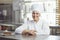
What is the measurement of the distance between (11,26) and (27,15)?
0.37 metres

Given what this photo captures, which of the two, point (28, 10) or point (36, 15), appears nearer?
point (36, 15)

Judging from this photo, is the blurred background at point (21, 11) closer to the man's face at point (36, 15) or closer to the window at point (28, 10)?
the window at point (28, 10)

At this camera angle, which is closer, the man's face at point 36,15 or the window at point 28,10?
the man's face at point 36,15

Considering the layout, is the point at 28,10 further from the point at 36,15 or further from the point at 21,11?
the point at 36,15

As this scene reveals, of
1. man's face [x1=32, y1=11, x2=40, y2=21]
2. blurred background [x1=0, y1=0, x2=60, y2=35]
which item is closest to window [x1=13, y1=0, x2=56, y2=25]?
blurred background [x1=0, y1=0, x2=60, y2=35]

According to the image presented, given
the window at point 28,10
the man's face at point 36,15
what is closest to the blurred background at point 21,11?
the window at point 28,10

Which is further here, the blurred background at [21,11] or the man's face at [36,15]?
the blurred background at [21,11]

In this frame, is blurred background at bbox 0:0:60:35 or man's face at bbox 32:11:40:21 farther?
blurred background at bbox 0:0:60:35

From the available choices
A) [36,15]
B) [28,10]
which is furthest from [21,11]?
[36,15]

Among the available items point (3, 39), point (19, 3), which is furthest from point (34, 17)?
point (19, 3)

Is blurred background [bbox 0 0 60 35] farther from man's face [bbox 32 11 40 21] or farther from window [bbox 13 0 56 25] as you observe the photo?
man's face [bbox 32 11 40 21]

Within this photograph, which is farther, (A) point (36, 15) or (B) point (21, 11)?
(B) point (21, 11)

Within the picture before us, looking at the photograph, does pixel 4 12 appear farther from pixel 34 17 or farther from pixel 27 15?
pixel 34 17

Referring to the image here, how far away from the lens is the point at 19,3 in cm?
326
